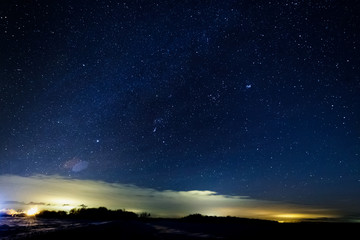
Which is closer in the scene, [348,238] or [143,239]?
[348,238]

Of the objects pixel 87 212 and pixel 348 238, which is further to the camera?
pixel 87 212

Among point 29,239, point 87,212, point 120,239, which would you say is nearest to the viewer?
point 29,239

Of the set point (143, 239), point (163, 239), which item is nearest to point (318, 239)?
point (163, 239)

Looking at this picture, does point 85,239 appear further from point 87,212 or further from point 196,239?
point 87,212

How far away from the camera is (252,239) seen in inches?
425

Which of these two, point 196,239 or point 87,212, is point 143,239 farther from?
point 87,212

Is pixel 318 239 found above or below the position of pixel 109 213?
above

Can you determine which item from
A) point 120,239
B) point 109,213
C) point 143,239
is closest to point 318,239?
point 143,239

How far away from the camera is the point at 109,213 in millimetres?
63500

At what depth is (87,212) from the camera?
62250mm

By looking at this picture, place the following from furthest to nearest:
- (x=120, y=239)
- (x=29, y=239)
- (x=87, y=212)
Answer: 1. (x=87, y=212)
2. (x=120, y=239)
3. (x=29, y=239)

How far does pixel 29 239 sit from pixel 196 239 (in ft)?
21.9

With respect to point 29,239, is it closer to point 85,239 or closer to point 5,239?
point 5,239

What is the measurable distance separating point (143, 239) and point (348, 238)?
830cm
